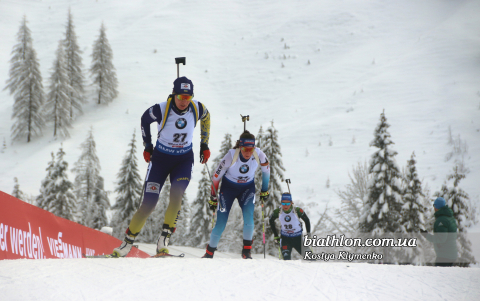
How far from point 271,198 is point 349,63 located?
125 ft

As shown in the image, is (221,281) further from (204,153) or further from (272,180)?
(272,180)

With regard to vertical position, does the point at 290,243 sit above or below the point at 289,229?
below

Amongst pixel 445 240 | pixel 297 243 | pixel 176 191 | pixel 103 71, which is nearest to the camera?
pixel 176 191

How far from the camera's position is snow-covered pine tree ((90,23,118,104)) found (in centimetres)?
4762

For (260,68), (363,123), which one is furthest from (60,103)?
(363,123)

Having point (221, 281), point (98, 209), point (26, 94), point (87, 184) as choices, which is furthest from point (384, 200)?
point (26, 94)

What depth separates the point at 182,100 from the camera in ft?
16.3

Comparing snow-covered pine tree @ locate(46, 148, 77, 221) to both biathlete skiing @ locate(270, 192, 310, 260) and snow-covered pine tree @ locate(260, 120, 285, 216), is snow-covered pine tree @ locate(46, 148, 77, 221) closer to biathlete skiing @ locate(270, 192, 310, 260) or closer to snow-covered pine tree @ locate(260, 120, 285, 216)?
snow-covered pine tree @ locate(260, 120, 285, 216)

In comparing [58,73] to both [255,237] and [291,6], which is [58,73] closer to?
[255,237]

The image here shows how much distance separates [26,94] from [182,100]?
1671 inches

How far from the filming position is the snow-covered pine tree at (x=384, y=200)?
15461mm

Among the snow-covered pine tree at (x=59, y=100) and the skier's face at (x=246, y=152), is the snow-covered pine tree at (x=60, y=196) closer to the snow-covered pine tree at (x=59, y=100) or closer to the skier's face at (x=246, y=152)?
the skier's face at (x=246, y=152)

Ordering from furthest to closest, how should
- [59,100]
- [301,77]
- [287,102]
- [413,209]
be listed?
[301,77], [287,102], [59,100], [413,209]

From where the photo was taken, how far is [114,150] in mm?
38750
